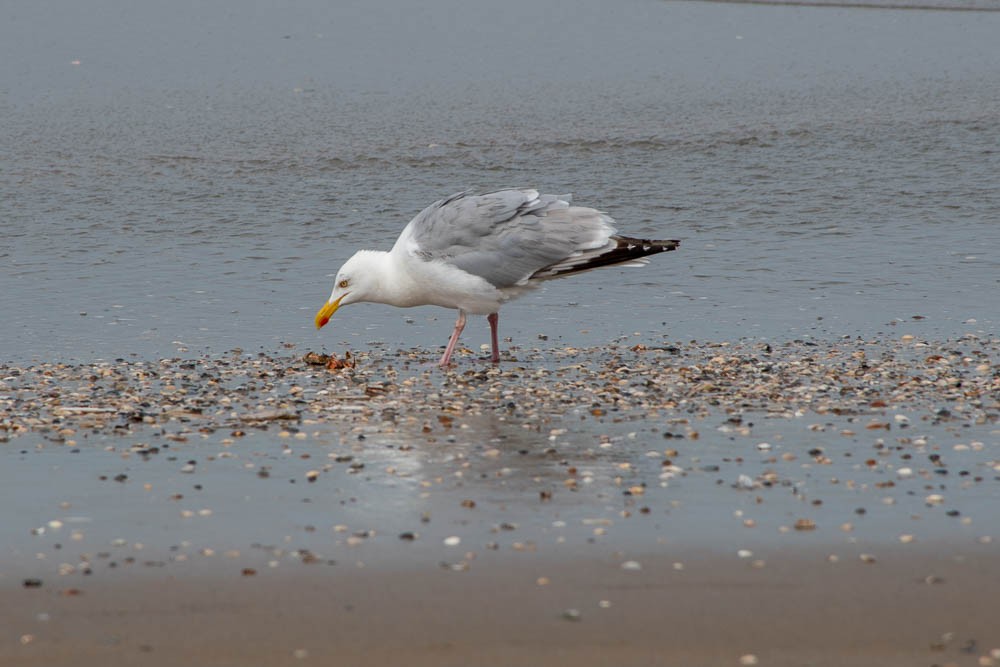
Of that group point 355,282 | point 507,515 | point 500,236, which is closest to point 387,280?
point 355,282

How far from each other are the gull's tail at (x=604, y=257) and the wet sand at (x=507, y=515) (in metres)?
0.94

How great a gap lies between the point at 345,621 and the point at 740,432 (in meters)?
2.65

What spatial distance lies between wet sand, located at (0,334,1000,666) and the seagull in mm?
878

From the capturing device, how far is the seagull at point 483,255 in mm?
8484

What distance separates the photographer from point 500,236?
856 cm

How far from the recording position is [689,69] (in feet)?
62.1

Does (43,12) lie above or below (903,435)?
above

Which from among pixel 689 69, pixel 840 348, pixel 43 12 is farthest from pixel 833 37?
pixel 840 348

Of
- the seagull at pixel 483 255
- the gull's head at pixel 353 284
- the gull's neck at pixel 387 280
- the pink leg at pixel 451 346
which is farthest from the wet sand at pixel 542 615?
the gull's head at pixel 353 284

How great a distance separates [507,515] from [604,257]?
12.1 ft

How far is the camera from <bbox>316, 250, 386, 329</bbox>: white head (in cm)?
866

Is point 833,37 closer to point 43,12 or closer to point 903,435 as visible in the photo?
point 43,12

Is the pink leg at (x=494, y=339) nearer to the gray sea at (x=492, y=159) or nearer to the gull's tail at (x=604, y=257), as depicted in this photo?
the gull's tail at (x=604, y=257)

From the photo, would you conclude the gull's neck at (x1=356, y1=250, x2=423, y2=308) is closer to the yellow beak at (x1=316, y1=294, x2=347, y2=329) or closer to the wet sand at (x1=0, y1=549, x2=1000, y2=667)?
the yellow beak at (x1=316, y1=294, x2=347, y2=329)
